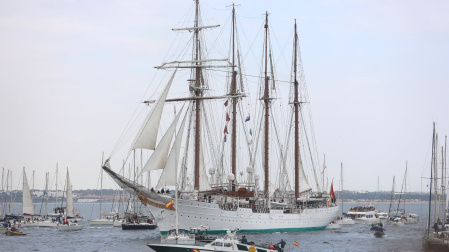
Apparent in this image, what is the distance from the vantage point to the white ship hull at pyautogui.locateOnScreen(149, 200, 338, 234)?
237ft

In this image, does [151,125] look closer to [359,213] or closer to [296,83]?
[296,83]

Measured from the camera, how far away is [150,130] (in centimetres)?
6900

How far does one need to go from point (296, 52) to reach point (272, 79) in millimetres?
5901

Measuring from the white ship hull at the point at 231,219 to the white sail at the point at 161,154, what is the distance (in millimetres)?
5751

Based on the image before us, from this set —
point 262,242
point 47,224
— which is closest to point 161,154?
point 262,242

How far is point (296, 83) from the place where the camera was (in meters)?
94.8

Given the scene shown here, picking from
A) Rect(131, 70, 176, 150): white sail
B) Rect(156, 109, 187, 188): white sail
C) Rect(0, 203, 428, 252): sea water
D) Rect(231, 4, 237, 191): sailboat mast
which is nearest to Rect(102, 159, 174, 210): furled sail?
Rect(156, 109, 187, 188): white sail

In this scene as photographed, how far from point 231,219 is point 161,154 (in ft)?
43.3

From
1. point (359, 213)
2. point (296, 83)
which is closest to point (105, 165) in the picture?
point (296, 83)

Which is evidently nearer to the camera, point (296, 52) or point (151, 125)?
point (151, 125)

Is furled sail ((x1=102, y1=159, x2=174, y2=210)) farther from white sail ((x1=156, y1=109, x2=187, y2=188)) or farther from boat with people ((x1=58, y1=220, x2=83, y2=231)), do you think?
boat with people ((x1=58, y1=220, x2=83, y2=231))

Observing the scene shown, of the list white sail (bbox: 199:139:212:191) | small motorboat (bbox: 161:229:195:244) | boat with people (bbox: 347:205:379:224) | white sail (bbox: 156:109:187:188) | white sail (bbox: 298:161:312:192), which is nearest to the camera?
small motorboat (bbox: 161:229:195:244)

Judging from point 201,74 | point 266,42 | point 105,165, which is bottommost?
point 105,165

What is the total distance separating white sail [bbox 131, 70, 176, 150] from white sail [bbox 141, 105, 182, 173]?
2.57 ft
